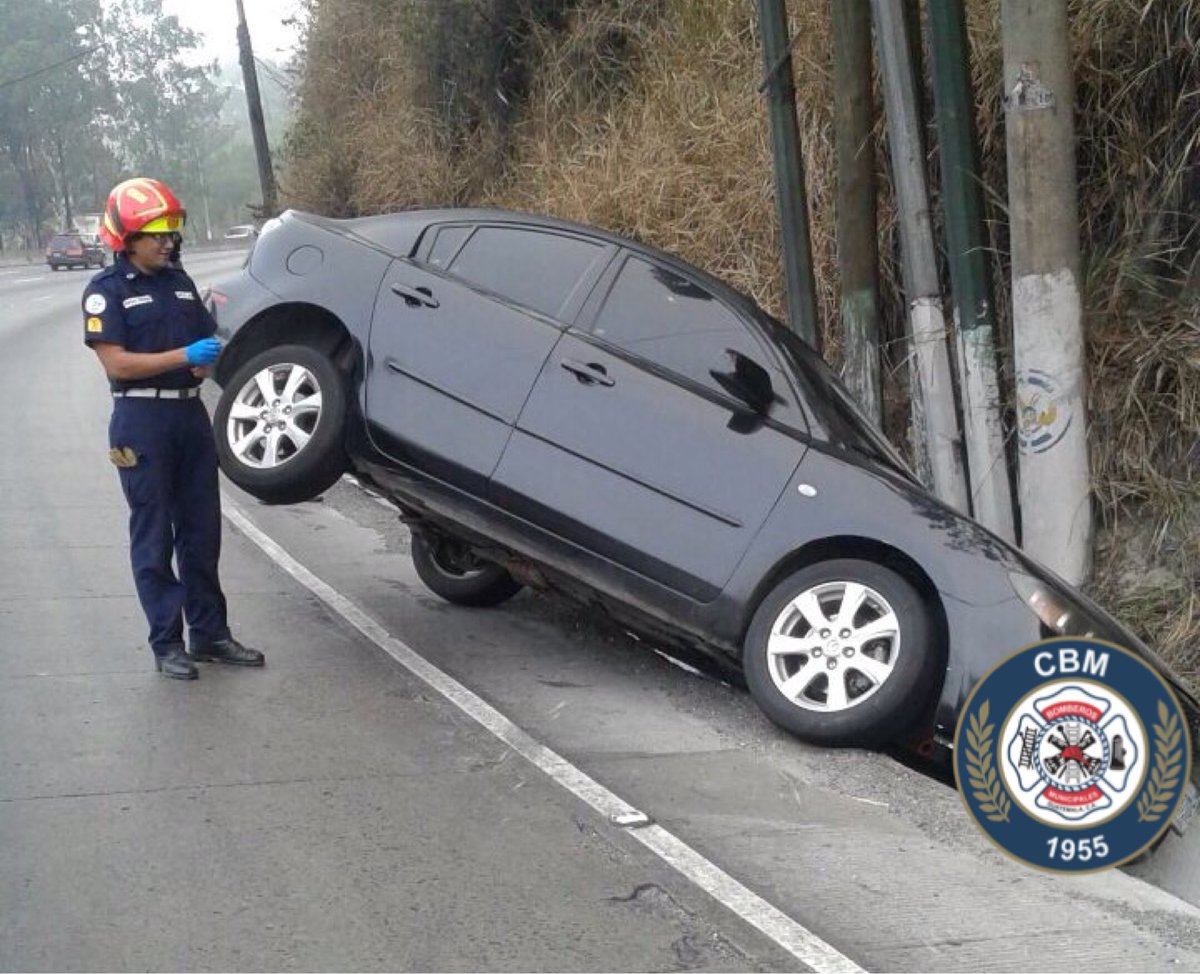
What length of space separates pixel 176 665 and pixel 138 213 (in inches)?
72.8

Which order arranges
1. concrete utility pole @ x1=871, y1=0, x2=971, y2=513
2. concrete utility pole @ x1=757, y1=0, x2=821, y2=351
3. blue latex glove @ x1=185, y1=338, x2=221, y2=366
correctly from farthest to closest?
concrete utility pole @ x1=757, y1=0, x2=821, y2=351 < concrete utility pole @ x1=871, y1=0, x2=971, y2=513 < blue latex glove @ x1=185, y1=338, x2=221, y2=366

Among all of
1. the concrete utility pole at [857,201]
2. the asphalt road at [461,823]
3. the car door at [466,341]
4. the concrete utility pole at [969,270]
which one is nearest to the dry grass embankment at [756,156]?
the concrete utility pole at [969,270]

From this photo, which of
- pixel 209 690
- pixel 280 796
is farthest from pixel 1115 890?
pixel 209 690

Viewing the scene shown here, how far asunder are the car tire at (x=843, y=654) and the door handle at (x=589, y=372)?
116cm

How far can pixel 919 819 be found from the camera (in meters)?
5.54

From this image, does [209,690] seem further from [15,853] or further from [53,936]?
[53,936]

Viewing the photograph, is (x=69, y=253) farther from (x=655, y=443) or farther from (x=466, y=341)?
(x=655, y=443)

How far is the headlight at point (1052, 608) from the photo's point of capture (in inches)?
236

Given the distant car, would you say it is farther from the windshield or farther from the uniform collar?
the windshield

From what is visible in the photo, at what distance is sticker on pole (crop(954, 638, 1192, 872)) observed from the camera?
14.1 ft

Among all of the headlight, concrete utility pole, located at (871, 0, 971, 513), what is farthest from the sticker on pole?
concrete utility pole, located at (871, 0, 971, 513)

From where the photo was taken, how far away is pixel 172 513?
6836 millimetres

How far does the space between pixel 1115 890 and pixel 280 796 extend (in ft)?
8.83

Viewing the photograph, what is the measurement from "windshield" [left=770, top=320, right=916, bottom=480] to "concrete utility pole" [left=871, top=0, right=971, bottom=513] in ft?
6.06
